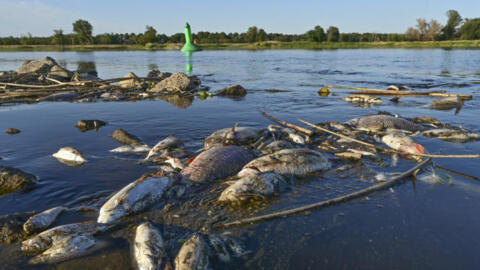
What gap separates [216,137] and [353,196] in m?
3.66

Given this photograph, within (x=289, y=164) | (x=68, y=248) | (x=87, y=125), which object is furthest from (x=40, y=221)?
(x=87, y=125)

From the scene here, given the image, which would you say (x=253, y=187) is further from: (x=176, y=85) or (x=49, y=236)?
(x=176, y=85)

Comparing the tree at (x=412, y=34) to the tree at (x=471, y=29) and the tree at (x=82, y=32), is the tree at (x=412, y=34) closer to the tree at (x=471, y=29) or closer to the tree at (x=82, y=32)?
the tree at (x=471, y=29)

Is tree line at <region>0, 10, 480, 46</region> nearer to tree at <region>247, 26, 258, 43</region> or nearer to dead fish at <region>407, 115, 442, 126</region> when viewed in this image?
tree at <region>247, 26, 258, 43</region>

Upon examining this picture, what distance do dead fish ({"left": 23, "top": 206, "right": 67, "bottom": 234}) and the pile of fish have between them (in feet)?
0.03

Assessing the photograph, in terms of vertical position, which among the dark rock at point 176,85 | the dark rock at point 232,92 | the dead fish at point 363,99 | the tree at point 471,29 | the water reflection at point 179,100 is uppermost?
the tree at point 471,29

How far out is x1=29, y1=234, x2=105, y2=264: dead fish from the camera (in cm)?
325

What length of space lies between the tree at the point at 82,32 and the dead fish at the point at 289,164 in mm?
134137

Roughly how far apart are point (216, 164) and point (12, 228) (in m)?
3.00

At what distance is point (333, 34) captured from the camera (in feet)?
364

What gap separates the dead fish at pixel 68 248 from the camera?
3.25 m

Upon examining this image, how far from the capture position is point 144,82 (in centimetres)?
1806

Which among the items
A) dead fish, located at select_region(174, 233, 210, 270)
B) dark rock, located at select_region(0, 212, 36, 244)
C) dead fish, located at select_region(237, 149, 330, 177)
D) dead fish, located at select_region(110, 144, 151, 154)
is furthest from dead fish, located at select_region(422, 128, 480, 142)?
dark rock, located at select_region(0, 212, 36, 244)

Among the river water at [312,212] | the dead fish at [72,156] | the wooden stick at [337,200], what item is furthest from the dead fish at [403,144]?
the dead fish at [72,156]
